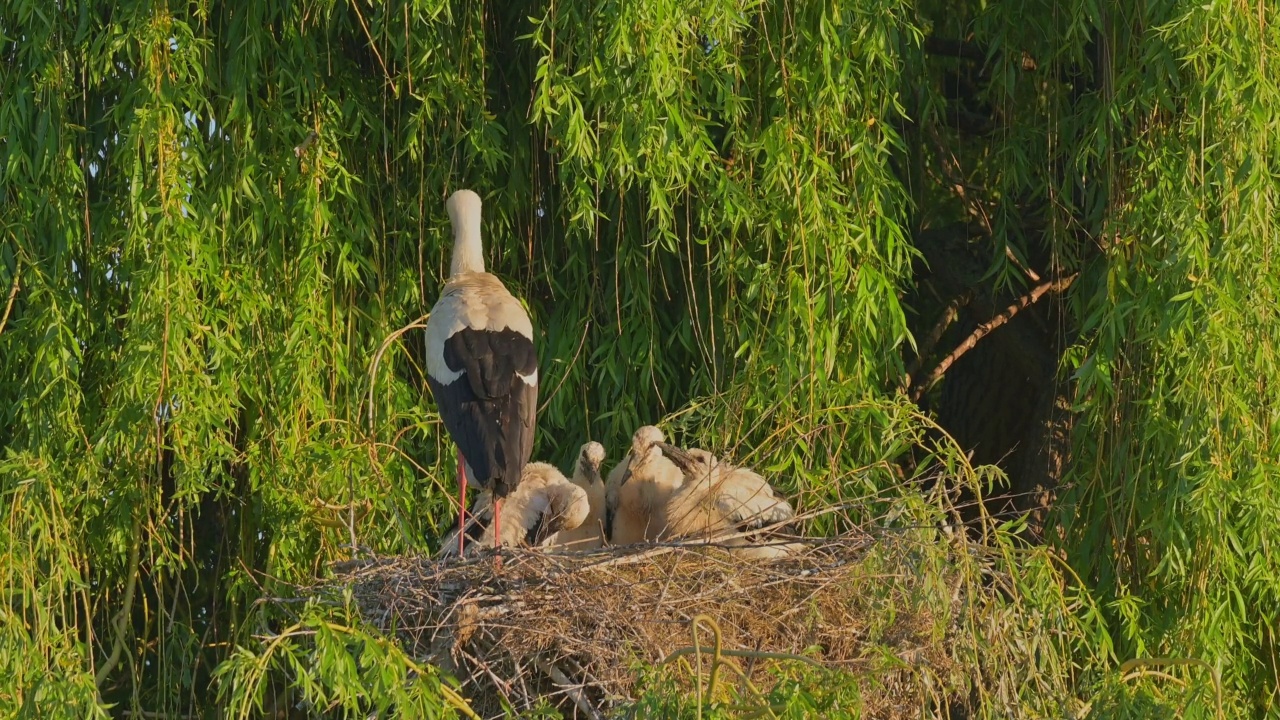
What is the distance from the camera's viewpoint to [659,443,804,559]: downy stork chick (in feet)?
20.2

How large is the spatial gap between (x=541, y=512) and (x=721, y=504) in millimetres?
606

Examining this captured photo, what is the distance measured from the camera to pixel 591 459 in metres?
6.58

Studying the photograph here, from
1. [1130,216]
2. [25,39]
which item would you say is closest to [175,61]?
[25,39]

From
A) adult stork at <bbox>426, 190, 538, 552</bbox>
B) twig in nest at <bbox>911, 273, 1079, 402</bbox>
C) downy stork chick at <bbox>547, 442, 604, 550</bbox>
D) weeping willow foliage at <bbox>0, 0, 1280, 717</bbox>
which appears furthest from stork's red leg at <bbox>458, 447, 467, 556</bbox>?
twig in nest at <bbox>911, 273, 1079, 402</bbox>

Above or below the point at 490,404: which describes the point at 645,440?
below

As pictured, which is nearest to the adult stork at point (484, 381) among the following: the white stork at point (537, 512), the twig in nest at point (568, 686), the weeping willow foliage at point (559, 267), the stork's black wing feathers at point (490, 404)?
the stork's black wing feathers at point (490, 404)

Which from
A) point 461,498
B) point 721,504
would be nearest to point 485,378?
point 461,498

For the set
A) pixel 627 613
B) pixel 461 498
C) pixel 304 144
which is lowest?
pixel 627 613

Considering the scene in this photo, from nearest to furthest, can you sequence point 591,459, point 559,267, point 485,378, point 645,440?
1. point 485,378
2. point 645,440
3. point 591,459
4. point 559,267

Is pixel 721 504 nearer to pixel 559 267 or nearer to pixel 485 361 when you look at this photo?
pixel 485 361

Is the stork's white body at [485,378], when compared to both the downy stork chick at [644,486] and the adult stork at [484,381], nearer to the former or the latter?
the adult stork at [484,381]

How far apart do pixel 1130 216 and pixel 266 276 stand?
2.81 metres

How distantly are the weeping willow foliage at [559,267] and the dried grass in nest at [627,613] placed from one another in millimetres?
419

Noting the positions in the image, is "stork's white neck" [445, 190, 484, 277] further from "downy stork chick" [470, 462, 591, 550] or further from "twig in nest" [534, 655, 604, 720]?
"twig in nest" [534, 655, 604, 720]
